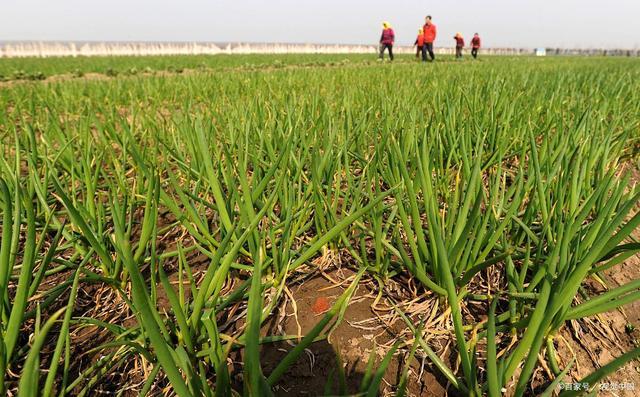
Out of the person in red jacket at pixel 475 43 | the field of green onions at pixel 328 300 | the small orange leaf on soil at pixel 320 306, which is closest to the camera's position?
the field of green onions at pixel 328 300

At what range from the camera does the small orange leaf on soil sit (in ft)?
3.06

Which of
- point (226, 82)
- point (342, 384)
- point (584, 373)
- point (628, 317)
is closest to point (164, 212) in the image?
point (342, 384)

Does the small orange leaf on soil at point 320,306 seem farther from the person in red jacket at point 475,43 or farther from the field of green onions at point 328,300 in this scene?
the person in red jacket at point 475,43

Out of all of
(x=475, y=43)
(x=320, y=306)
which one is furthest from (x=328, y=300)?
(x=475, y=43)

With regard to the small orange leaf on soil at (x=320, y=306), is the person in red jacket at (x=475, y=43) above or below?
above

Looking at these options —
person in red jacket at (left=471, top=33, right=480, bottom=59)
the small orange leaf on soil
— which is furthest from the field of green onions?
person in red jacket at (left=471, top=33, right=480, bottom=59)

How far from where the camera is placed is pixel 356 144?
1518mm

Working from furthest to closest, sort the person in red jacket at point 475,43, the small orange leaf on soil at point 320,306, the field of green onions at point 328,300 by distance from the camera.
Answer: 1. the person in red jacket at point 475,43
2. the small orange leaf on soil at point 320,306
3. the field of green onions at point 328,300

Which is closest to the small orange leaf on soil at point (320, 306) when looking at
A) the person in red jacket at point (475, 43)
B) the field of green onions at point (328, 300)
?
the field of green onions at point (328, 300)

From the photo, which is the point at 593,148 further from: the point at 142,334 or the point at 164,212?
the point at 164,212

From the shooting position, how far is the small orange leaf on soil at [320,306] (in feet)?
3.06

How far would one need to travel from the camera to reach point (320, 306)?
949 mm

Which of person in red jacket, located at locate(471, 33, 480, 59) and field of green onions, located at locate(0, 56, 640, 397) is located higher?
person in red jacket, located at locate(471, 33, 480, 59)

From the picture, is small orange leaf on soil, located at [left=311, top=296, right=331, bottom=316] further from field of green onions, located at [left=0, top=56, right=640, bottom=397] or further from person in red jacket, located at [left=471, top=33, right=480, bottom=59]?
person in red jacket, located at [left=471, top=33, right=480, bottom=59]
